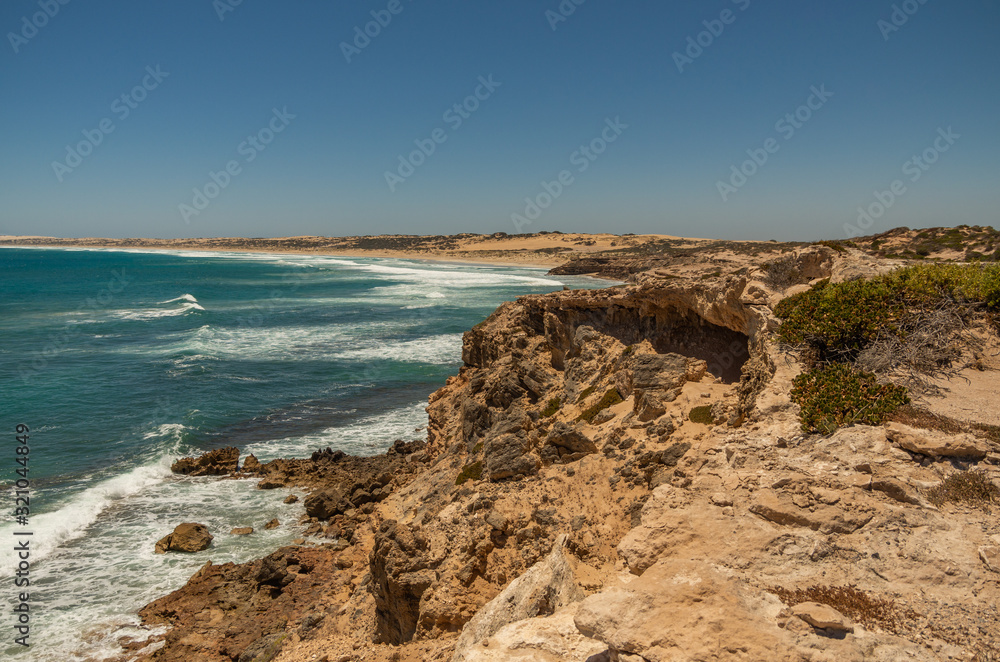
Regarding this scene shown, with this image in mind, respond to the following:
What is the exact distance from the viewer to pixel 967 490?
19.5 feet

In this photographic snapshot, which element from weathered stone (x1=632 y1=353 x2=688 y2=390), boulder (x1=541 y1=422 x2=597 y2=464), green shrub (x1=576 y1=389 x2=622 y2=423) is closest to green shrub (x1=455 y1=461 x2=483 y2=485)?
boulder (x1=541 y1=422 x2=597 y2=464)

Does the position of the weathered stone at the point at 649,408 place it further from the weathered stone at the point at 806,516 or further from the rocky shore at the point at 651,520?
the weathered stone at the point at 806,516

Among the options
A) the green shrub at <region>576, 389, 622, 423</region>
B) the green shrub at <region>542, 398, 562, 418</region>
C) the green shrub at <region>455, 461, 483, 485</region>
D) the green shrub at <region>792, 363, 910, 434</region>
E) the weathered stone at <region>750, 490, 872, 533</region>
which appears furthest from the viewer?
the green shrub at <region>542, 398, 562, 418</region>

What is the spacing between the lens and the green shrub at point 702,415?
32.6 feet

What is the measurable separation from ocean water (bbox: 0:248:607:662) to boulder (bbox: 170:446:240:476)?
1.73 ft

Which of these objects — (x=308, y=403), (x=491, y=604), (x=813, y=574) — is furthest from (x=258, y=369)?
(x=813, y=574)

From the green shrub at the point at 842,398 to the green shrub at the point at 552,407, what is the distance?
685 centimetres

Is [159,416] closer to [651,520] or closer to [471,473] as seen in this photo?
[471,473]

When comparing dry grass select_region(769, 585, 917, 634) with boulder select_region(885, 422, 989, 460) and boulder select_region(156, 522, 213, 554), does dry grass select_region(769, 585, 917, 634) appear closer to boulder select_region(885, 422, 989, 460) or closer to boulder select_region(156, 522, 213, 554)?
boulder select_region(885, 422, 989, 460)

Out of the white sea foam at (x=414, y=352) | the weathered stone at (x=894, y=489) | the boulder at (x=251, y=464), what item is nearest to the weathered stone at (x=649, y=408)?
the weathered stone at (x=894, y=489)

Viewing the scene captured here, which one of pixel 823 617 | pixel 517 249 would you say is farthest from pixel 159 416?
pixel 517 249

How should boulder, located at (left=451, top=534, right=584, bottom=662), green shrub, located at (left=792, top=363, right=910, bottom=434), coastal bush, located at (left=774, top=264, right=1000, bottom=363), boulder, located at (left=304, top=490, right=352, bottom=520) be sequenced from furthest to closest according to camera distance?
boulder, located at (left=304, top=490, right=352, bottom=520) < coastal bush, located at (left=774, top=264, right=1000, bottom=363) < green shrub, located at (left=792, top=363, right=910, bottom=434) < boulder, located at (left=451, top=534, right=584, bottom=662)

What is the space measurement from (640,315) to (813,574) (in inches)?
384

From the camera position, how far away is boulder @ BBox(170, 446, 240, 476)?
2033 cm
